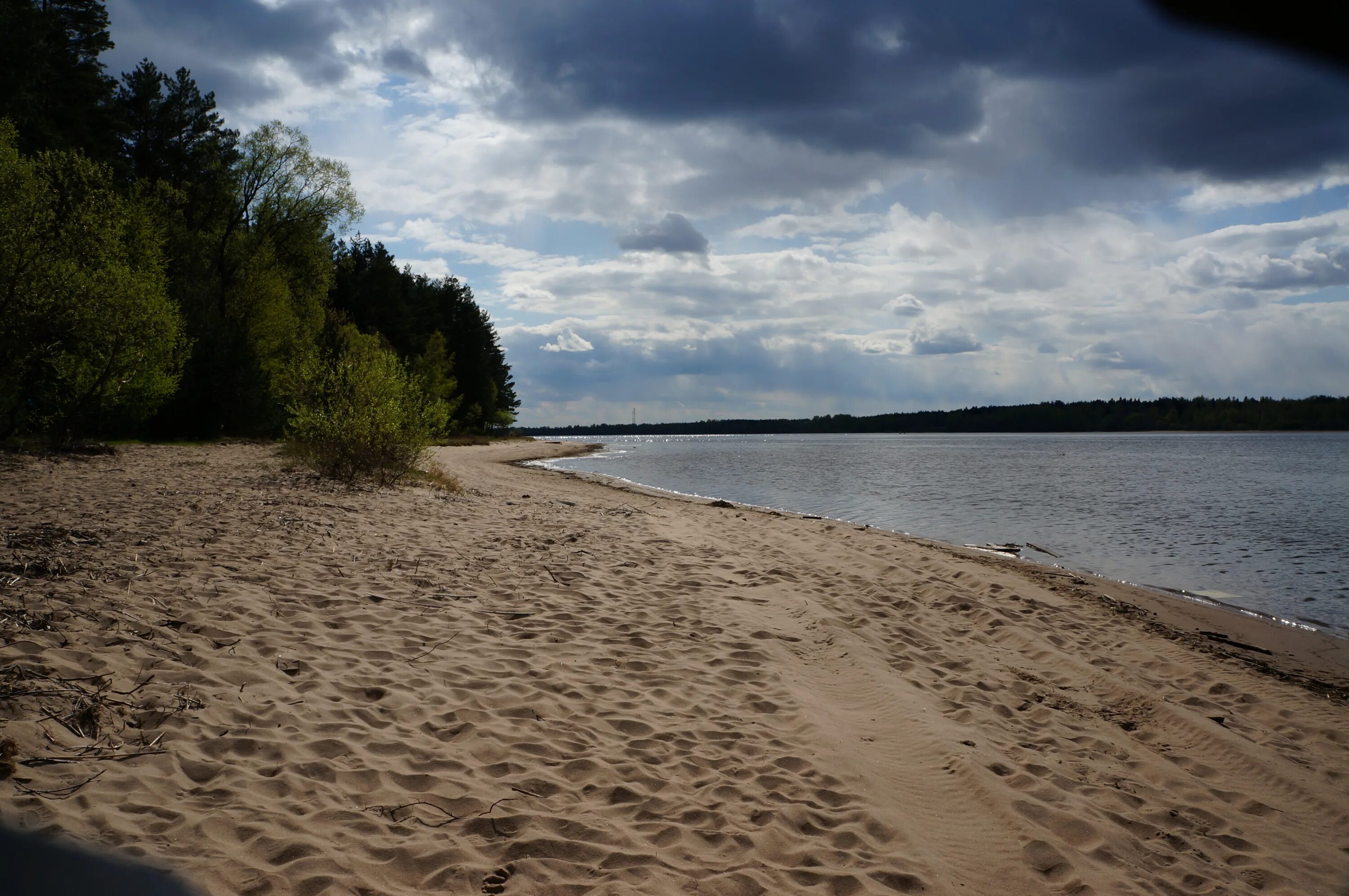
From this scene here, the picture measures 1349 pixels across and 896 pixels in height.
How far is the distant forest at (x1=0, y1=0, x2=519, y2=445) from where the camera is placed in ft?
64.3

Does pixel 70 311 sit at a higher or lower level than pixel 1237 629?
higher

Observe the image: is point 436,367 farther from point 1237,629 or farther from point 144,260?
point 1237,629

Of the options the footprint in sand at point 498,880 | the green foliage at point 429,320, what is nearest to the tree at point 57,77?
the green foliage at point 429,320

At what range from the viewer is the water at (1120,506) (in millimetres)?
14797

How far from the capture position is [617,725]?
17.8 feet

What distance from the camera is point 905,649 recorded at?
8234 mm

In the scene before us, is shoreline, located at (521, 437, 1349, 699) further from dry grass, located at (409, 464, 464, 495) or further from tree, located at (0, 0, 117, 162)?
tree, located at (0, 0, 117, 162)

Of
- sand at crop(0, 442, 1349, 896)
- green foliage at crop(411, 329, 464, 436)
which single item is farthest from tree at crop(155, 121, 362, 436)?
sand at crop(0, 442, 1349, 896)

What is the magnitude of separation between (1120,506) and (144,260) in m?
39.4

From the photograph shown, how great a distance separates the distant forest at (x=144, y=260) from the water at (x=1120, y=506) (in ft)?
48.0

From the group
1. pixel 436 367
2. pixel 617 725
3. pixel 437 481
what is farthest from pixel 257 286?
pixel 617 725

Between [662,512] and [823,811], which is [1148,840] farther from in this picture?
[662,512]

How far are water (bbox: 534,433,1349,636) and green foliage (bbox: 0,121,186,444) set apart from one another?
768 inches

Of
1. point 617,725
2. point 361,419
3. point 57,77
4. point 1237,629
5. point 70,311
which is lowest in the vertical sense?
point 1237,629
